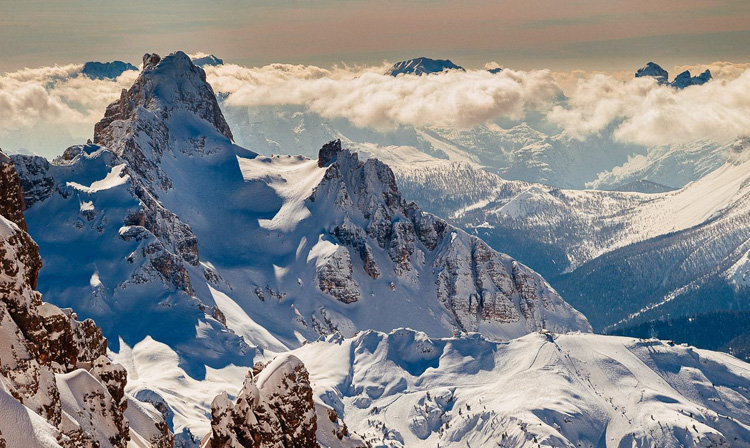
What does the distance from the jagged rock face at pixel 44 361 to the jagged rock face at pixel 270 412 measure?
6.80 m

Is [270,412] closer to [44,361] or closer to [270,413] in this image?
[270,413]

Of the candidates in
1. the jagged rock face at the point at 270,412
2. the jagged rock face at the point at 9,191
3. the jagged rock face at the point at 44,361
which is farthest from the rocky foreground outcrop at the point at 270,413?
the jagged rock face at the point at 9,191

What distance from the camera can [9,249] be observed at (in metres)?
49.4

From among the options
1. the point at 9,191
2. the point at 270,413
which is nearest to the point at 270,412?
the point at 270,413

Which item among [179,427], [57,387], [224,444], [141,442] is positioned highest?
[57,387]

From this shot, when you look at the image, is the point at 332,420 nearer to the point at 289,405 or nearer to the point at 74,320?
the point at 289,405

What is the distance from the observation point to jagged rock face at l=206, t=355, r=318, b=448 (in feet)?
172

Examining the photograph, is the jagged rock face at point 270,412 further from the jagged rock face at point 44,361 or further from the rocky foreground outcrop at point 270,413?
the jagged rock face at point 44,361

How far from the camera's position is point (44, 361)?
5322 centimetres

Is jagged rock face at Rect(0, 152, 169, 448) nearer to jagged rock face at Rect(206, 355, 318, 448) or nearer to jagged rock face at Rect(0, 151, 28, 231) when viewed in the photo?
jagged rock face at Rect(0, 151, 28, 231)

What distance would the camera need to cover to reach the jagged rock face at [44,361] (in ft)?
154

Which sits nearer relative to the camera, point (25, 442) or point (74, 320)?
point (25, 442)

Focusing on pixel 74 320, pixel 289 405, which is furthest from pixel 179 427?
pixel 289 405

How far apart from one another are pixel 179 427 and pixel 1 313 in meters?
157
